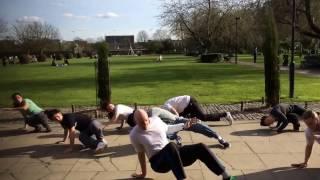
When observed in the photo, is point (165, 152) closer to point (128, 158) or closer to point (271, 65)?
point (128, 158)

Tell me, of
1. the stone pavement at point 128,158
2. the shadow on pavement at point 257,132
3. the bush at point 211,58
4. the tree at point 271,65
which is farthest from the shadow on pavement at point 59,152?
the bush at point 211,58

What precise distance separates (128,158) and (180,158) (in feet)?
8.10

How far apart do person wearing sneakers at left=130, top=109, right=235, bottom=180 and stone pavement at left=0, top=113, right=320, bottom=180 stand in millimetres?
883

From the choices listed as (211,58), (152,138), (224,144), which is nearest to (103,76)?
(224,144)

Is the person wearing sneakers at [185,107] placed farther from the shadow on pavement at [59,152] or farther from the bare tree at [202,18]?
the bare tree at [202,18]

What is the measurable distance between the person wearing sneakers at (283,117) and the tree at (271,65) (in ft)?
13.3

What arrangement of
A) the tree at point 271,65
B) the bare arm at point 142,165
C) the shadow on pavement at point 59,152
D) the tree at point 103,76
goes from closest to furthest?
the bare arm at point 142,165, the shadow on pavement at point 59,152, the tree at point 271,65, the tree at point 103,76

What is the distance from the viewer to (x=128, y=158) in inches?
347

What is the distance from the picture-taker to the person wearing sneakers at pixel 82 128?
31.0ft

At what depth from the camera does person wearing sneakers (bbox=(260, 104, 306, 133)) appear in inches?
422

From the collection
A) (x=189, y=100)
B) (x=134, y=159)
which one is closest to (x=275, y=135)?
(x=189, y=100)

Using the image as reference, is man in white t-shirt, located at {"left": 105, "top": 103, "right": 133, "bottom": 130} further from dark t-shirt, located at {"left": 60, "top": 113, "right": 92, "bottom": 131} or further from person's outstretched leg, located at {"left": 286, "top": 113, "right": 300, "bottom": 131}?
person's outstretched leg, located at {"left": 286, "top": 113, "right": 300, "bottom": 131}

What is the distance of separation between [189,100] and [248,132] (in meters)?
1.63

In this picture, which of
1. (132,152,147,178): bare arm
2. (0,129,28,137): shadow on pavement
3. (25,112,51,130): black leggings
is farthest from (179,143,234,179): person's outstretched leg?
(0,129,28,137): shadow on pavement
